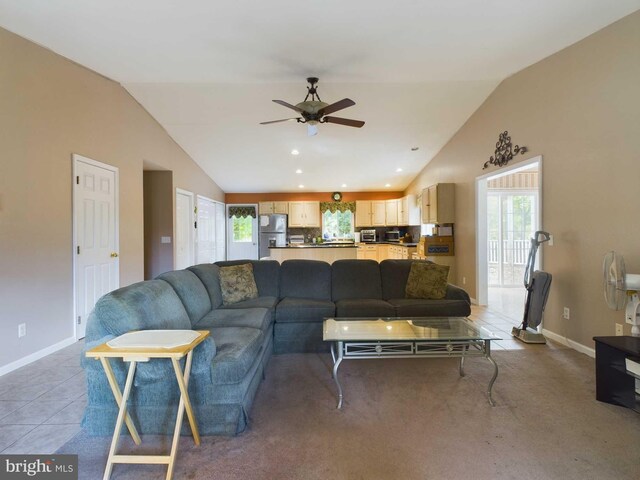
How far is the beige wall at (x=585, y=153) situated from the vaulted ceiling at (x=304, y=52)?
267 mm

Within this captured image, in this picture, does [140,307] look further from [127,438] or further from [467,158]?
[467,158]

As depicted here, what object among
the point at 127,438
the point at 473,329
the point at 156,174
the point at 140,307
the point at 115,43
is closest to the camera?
the point at 127,438

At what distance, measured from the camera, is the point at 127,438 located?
1808mm

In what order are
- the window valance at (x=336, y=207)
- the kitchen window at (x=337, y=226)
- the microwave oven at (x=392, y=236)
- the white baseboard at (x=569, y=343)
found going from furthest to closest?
the kitchen window at (x=337, y=226), the window valance at (x=336, y=207), the microwave oven at (x=392, y=236), the white baseboard at (x=569, y=343)

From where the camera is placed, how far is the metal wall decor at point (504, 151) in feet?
13.2

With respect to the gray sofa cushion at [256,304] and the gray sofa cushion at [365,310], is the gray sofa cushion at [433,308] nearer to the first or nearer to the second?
the gray sofa cushion at [365,310]

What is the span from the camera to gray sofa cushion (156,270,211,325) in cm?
259

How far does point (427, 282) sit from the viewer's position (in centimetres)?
342

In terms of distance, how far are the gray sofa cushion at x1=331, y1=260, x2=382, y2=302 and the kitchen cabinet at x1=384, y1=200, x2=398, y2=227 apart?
489 cm

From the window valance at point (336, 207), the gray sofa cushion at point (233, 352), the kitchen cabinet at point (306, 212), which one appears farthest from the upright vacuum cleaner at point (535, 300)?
the kitchen cabinet at point (306, 212)

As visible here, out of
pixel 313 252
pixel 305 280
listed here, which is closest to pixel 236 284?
pixel 305 280

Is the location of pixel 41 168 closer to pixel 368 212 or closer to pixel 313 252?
pixel 313 252

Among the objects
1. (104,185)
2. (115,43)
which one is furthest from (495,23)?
(104,185)

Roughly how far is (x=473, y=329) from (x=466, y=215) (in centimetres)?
332
